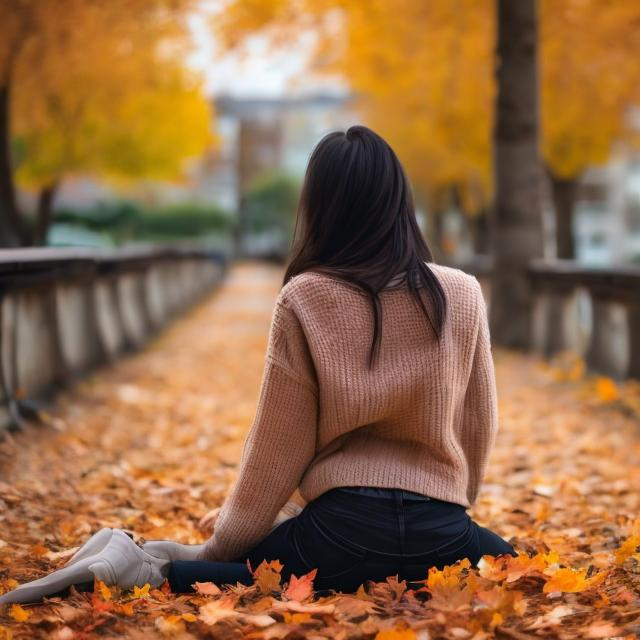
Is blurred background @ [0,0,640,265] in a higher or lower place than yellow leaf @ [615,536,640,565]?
higher

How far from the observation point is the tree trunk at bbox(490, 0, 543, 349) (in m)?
11.8

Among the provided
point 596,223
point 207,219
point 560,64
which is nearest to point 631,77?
point 560,64

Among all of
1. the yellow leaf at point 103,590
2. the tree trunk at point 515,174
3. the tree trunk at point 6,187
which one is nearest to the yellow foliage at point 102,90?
the tree trunk at point 6,187

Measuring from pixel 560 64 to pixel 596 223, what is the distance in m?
66.0

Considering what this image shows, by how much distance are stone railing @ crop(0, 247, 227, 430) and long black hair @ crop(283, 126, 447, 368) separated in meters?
3.40

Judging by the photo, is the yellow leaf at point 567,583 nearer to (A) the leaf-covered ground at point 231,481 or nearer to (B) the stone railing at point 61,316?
(A) the leaf-covered ground at point 231,481

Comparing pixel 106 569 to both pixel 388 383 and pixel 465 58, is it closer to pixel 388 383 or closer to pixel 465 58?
pixel 388 383

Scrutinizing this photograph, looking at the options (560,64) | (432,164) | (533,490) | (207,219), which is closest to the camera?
(533,490)

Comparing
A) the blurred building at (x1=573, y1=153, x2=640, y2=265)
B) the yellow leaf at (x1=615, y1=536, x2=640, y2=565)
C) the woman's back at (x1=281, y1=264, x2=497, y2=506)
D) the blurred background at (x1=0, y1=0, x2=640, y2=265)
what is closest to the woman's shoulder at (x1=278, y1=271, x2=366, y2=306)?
the woman's back at (x1=281, y1=264, x2=497, y2=506)

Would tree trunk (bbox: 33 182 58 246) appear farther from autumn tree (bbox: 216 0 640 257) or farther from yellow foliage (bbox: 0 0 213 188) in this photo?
autumn tree (bbox: 216 0 640 257)

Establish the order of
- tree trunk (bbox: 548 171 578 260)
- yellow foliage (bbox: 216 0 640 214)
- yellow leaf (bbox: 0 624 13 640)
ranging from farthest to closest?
tree trunk (bbox: 548 171 578 260), yellow foliage (bbox: 216 0 640 214), yellow leaf (bbox: 0 624 13 640)

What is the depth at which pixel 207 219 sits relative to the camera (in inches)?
2817

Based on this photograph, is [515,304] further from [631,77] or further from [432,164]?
[432,164]

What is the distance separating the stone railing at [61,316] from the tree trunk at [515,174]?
13.9 ft
